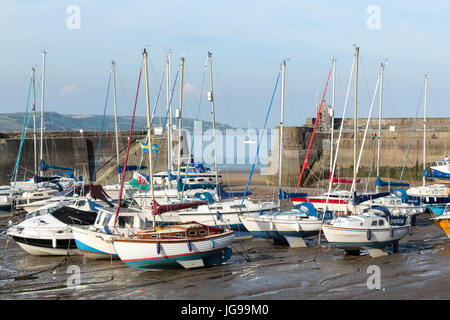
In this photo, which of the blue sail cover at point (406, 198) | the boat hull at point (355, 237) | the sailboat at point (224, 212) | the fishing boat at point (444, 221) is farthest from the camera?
the blue sail cover at point (406, 198)

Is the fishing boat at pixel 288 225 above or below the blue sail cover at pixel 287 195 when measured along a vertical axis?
below

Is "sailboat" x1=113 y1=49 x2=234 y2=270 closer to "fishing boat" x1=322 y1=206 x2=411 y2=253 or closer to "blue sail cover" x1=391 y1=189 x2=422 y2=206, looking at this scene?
"fishing boat" x1=322 y1=206 x2=411 y2=253

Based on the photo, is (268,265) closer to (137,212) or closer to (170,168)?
(137,212)

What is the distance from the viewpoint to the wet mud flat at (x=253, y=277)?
14.3 m

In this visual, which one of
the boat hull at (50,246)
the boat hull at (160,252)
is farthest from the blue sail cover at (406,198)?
the boat hull at (50,246)

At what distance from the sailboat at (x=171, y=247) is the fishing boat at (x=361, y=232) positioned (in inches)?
132

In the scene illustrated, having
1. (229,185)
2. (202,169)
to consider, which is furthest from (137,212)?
(229,185)

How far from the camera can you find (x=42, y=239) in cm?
1895

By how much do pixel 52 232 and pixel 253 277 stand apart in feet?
22.8

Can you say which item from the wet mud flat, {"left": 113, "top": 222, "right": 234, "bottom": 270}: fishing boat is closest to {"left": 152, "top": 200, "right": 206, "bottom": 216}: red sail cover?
{"left": 113, "top": 222, "right": 234, "bottom": 270}: fishing boat

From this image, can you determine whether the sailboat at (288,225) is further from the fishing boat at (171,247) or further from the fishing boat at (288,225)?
the fishing boat at (171,247)

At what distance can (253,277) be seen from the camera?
51.8 feet

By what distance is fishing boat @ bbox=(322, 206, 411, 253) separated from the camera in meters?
17.9
